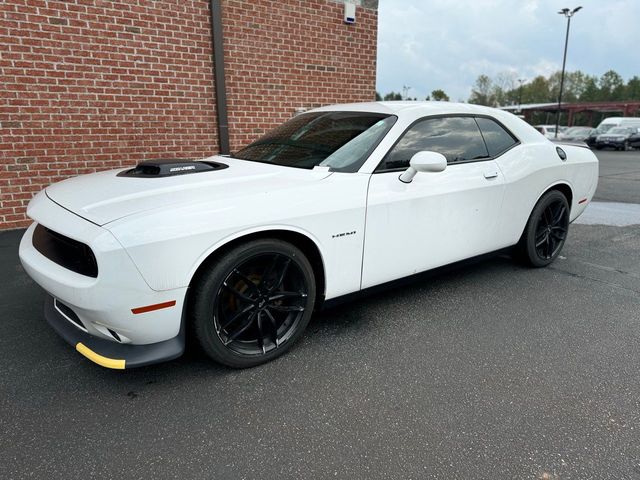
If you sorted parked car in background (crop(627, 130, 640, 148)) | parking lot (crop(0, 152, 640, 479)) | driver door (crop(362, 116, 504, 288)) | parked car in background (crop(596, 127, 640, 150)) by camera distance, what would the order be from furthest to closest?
parked car in background (crop(596, 127, 640, 150)) < parked car in background (crop(627, 130, 640, 148)) < driver door (crop(362, 116, 504, 288)) < parking lot (crop(0, 152, 640, 479))

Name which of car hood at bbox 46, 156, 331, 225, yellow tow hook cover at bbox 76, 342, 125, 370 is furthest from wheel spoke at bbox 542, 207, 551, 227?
yellow tow hook cover at bbox 76, 342, 125, 370

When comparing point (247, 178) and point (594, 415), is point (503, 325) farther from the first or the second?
point (247, 178)

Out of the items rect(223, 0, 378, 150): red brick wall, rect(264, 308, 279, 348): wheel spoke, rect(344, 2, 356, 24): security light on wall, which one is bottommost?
rect(264, 308, 279, 348): wheel spoke

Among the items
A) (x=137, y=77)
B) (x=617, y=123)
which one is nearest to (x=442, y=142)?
(x=137, y=77)

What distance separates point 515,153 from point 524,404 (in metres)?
2.27

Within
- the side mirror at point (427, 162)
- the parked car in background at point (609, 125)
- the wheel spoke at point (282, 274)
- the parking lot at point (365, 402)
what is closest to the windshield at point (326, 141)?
the side mirror at point (427, 162)

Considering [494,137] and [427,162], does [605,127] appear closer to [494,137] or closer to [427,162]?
[494,137]

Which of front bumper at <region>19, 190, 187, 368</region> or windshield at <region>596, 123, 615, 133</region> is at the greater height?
windshield at <region>596, 123, 615, 133</region>

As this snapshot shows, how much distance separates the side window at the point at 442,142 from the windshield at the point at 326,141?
0.15 m

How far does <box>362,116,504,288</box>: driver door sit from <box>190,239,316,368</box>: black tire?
20.0 inches

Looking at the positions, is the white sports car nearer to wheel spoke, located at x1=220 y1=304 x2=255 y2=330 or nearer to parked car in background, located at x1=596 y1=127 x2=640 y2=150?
wheel spoke, located at x1=220 y1=304 x2=255 y2=330

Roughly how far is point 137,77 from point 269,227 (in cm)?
433

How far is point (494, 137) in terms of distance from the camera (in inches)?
147

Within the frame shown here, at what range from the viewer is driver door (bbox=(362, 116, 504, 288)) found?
285 centimetres
